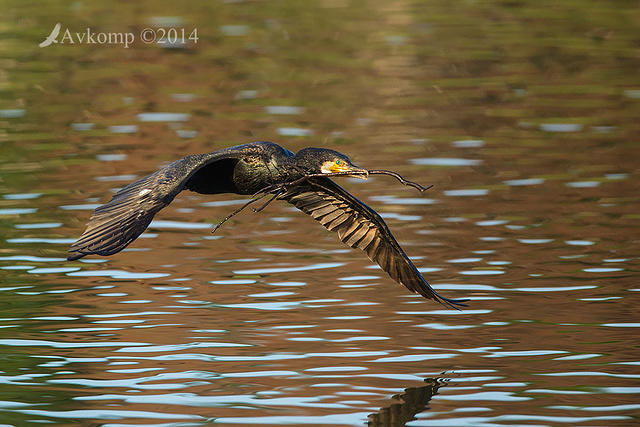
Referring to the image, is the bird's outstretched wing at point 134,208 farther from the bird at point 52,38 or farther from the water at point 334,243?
the bird at point 52,38

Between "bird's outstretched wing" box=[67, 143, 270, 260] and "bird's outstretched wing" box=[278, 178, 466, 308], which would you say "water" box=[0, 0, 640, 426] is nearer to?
"bird's outstretched wing" box=[278, 178, 466, 308]

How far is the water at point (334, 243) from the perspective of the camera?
32.4ft

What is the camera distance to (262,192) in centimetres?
962

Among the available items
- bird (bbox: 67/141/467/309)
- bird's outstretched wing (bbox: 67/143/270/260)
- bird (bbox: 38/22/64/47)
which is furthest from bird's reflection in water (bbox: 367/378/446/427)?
bird (bbox: 38/22/64/47)

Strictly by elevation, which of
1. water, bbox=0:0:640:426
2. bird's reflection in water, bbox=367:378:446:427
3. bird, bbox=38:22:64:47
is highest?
bird, bbox=38:22:64:47

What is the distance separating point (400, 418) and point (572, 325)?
2.76 meters

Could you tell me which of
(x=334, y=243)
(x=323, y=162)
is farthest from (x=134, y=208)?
(x=334, y=243)

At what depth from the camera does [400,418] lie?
918cm

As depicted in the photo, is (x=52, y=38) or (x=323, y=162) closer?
(x=323, y=162)

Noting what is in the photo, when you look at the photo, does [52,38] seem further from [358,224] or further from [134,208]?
[134,208]

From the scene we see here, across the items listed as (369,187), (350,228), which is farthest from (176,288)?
(369,187)

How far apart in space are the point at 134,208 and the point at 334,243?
20.2 feet

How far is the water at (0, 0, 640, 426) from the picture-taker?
32.4 feet

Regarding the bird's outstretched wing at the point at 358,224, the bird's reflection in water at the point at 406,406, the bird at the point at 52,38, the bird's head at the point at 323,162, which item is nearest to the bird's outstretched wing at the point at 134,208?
the bird's head at the point at 323,162
